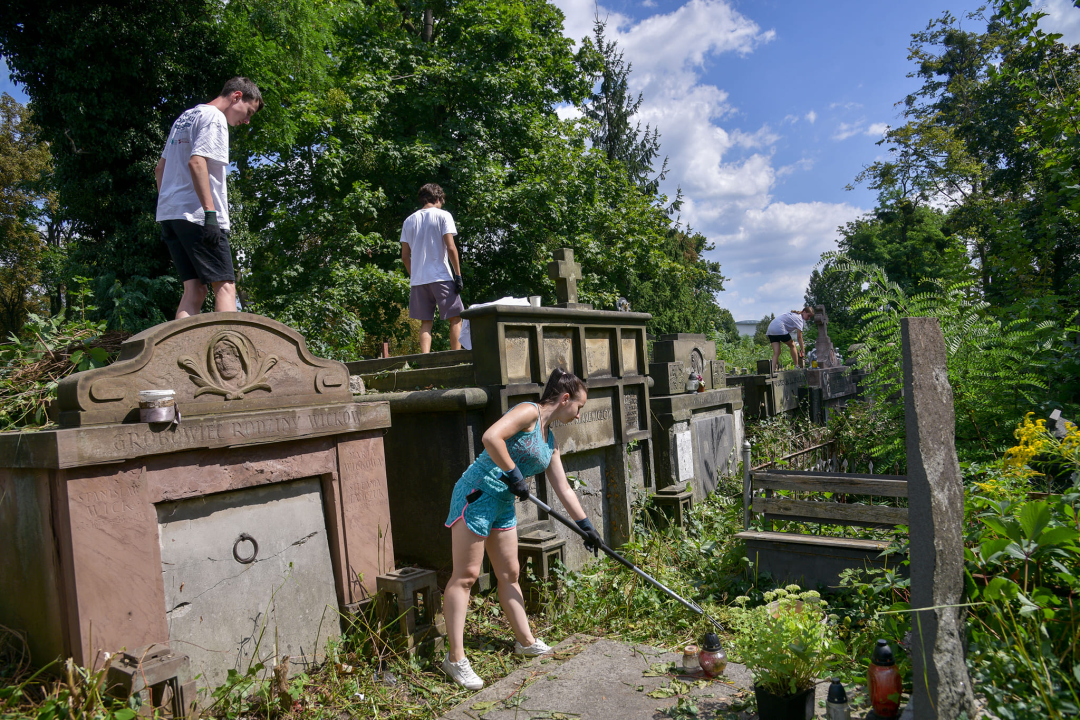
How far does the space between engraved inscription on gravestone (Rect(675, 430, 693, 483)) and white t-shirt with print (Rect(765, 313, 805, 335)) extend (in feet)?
20.0

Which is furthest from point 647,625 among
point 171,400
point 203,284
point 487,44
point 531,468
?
point 487,44

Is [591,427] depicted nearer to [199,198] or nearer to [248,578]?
[248,578]

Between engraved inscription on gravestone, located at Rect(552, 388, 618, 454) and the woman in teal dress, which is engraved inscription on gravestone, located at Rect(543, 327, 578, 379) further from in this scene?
the woman in teal dress

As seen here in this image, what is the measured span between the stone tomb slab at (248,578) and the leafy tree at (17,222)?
19570mm

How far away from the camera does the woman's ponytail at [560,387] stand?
13.8 feet

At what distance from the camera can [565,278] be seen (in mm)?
6492

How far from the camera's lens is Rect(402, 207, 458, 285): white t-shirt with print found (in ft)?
21.5

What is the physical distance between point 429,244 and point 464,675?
13.1 ft

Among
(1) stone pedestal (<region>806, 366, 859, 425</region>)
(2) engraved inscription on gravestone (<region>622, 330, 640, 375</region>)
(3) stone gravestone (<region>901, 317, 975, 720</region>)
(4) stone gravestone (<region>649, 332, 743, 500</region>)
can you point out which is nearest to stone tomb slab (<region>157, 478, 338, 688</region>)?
(3) stone gravestone (<region>901, 317, 975, 720</region>)

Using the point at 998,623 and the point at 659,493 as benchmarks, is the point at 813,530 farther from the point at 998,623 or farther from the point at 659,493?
the point at 998,623

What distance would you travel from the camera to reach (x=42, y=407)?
3.91 metres

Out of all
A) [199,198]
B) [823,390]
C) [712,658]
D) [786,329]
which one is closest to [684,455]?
[712,658]

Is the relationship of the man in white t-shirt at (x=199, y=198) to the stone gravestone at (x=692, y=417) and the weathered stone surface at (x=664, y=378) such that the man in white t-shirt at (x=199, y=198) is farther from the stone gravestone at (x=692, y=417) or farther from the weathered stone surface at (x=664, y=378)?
the weathered stone surface at (x=664, y=378)

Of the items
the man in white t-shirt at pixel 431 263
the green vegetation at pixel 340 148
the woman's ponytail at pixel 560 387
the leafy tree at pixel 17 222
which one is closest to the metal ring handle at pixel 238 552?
the woman's ponytail at pixel 560 387
